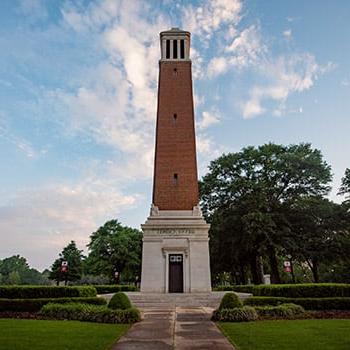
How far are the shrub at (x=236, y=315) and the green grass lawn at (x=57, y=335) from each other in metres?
3.38

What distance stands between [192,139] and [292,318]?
16817mm

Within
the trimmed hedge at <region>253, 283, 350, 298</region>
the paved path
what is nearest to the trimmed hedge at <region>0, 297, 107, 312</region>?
the paved path

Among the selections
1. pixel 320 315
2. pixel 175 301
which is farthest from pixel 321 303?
pixel 175 301

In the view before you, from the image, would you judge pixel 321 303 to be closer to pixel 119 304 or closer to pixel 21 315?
pixel 119 304

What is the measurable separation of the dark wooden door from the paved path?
11.9 meters

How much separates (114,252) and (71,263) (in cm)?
1159

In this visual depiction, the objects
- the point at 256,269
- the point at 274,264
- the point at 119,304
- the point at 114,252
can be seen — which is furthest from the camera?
the point at 114,252

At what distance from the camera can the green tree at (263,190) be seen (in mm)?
31750

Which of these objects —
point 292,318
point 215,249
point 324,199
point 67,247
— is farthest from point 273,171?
point 67,247

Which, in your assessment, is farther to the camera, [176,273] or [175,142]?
[175,142]

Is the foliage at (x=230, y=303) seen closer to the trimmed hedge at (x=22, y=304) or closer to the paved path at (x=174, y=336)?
the paved path at (x=174, y=336)

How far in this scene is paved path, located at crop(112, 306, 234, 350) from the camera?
830 cm

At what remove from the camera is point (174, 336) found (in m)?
9.65

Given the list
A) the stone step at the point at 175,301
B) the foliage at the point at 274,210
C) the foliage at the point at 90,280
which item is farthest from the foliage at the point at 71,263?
the stone step at the point at 175,301
